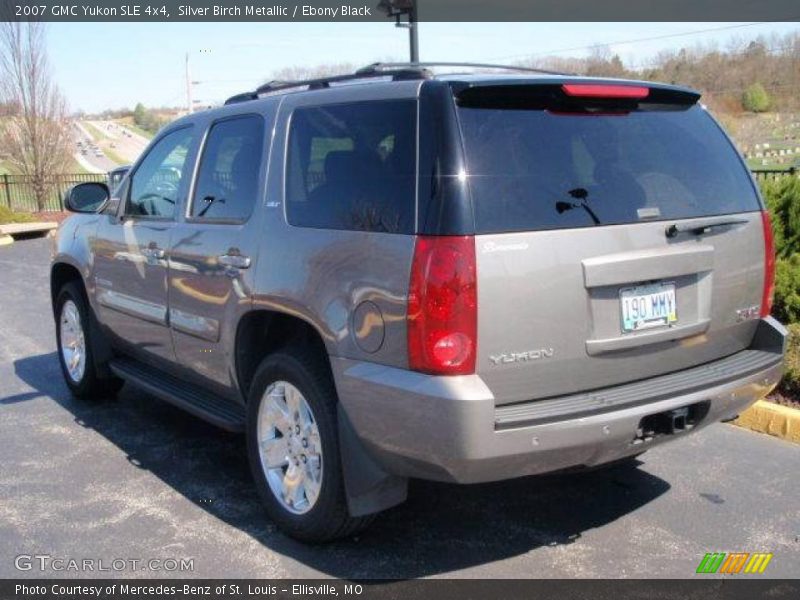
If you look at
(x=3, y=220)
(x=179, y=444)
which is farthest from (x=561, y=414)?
(x=3, y=220)

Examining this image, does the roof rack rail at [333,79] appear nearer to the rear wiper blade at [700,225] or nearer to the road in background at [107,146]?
the rear wiper blade at [700,225]

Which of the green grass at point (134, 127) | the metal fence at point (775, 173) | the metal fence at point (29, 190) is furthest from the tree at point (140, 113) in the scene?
the metal fence at point (775, 173)

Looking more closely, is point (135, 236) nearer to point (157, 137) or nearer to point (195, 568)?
point (157, 137)

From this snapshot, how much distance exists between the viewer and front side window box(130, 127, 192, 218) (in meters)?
4.72

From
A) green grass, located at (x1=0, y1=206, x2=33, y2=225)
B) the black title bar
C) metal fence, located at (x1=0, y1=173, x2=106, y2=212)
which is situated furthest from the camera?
metal fence, located at (x1=0, y1=173, x2=106, y2=212)

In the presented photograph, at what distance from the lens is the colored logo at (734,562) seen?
11.3 feet

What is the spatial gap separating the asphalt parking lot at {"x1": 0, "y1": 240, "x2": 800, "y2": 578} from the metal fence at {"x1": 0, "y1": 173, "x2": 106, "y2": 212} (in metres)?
21.4

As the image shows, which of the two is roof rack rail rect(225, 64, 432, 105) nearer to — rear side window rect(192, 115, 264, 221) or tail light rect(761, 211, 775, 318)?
rear side window rect(192, 115, 264, 221)

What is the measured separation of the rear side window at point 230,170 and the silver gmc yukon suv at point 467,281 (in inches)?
0.7

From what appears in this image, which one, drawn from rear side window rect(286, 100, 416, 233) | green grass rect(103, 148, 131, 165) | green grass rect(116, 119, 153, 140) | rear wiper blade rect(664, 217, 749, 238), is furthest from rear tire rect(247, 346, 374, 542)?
green grass rect(116, 119, 153, 140)

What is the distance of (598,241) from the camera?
312 cm

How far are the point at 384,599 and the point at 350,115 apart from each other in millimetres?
1996

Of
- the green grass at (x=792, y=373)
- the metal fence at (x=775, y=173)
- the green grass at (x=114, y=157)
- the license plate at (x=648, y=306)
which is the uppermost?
the green grass at (x=114, y=157)

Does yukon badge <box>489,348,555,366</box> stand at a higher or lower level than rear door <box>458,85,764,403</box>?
lower
